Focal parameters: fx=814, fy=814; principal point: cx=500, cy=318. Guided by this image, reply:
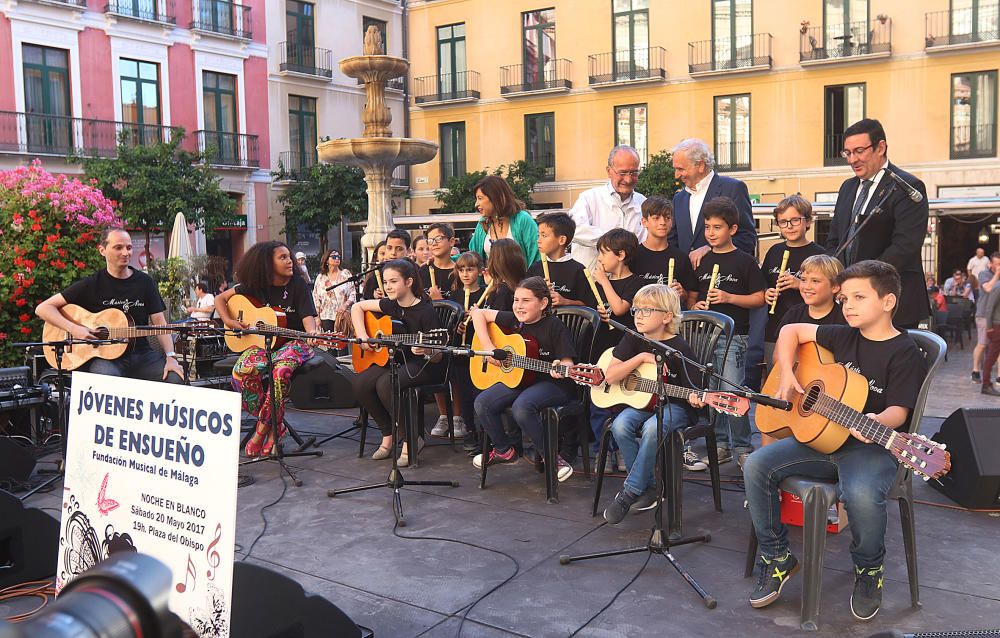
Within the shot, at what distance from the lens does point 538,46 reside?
29.0 metres

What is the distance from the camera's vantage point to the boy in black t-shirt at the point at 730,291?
17.8 feet

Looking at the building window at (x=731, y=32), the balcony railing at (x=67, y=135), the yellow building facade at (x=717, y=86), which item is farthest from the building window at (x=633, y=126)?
the balcony railing at (x=67, y=135)

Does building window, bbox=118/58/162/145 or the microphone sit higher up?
building window, bbox=118/58/162/145

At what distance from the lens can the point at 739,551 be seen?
160 inches

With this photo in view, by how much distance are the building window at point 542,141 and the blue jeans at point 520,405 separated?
23957mm

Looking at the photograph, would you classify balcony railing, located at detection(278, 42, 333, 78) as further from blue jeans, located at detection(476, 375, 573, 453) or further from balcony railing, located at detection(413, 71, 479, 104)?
blue jeans, located at detection(476, 375, 573, 453)

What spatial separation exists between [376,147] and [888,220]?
7.39 meters

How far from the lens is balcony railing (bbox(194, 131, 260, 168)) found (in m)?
25.8

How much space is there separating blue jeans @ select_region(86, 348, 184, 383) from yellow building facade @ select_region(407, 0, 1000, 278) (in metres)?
19.3

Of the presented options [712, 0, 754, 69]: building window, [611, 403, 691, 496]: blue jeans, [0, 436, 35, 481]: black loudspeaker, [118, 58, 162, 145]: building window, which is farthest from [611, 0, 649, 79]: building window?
[0, 436, 35, 481]: black loudspeaker

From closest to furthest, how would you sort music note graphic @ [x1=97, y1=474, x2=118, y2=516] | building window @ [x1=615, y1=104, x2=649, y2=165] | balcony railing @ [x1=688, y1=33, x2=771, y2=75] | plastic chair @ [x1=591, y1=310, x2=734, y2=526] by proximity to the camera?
music note graphic @ [x1=97, y1=474, x2=118, y2=516], plastic chair @ [x1=591, y1=310, x2=734, y2=526], balcony railing @ [x1=688, y1=33, x2=771, y2=75], building window @ [x1=615, y1=104, x2=649, y2=165]

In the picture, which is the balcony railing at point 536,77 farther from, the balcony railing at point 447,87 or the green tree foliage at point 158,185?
the green tree foliage at point 158,185

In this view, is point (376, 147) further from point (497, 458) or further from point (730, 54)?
point (730, 54)

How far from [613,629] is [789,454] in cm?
109
